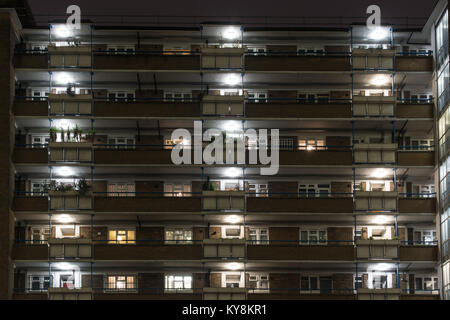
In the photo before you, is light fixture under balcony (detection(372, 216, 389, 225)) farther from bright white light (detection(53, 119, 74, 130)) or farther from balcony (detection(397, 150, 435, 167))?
bright white light (detection(53, 119, 74, 130))

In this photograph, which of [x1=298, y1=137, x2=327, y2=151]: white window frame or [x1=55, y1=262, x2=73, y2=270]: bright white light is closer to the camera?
[x1=55, y1=262, x2=73, y2=270]: bright white light

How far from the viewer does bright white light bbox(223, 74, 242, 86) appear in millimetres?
75688

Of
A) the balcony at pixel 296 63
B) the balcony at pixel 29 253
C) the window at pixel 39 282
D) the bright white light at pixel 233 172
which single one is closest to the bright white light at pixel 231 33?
the balcony at pixel 296 63

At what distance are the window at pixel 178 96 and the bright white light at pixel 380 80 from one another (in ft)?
38.2

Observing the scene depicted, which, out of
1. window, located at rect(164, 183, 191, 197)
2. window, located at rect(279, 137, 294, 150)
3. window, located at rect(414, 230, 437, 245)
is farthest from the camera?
window, located at rect(279, 137, 294, 150)

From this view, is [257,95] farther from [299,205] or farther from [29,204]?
[29,204]

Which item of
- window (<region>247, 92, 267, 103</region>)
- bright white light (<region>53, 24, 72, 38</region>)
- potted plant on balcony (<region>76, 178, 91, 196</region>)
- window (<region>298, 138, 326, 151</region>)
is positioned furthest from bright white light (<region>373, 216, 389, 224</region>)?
bright white light (<region>53, 24, 72, 38</region>)

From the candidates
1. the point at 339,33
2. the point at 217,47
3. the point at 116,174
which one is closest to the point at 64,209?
the point at 116,174

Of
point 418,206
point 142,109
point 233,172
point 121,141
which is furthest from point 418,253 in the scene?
point 121,141

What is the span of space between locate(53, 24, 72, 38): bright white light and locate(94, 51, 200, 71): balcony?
3.02m

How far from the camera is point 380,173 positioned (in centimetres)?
7506

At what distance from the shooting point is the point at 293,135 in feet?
250
